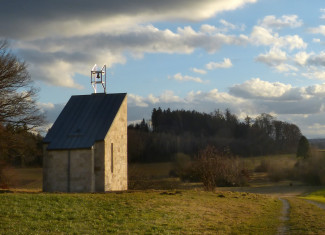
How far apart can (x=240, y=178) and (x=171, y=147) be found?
10611 millimetres

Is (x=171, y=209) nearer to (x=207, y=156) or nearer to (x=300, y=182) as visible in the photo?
(x=207, y=156)

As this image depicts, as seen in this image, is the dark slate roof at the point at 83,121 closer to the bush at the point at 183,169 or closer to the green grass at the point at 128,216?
the green grass at the point at 128,216

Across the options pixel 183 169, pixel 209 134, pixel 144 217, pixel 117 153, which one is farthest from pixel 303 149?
pixel 144 217

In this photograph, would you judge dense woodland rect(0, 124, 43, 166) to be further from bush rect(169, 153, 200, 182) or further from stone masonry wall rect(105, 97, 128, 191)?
bush rect(169, 153, 200, 182)

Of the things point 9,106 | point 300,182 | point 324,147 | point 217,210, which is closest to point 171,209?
point 217,210

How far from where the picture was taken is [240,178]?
184 feet

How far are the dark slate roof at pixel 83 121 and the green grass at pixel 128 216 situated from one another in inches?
257

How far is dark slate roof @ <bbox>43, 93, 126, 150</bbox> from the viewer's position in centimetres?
2673

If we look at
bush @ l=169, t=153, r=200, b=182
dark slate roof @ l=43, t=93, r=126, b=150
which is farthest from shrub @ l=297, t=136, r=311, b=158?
dark slate roof @ l=43, t=93, r=126, b=150

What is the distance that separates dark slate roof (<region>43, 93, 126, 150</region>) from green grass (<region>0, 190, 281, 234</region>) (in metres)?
6.53

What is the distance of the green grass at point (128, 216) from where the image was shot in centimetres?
1360

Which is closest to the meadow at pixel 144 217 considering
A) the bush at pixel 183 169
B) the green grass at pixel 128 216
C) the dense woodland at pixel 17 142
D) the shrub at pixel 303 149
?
the green grass at pixel 128 216

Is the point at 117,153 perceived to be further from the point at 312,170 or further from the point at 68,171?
the point at 312,170

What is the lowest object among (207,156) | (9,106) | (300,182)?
(300,182)
